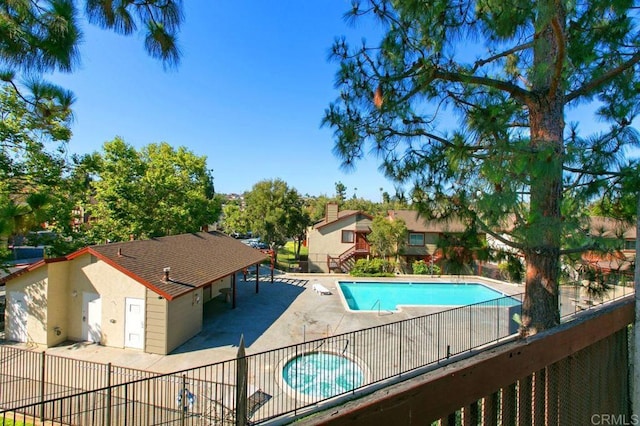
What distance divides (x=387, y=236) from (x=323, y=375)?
16.8 meters

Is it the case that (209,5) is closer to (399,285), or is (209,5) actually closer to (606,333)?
(606,333)

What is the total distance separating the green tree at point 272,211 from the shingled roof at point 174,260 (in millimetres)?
8740

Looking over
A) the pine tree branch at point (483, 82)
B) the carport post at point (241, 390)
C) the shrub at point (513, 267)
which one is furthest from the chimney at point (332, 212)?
the pine tree branch at point (483, 82)

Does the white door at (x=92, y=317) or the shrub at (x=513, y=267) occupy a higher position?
the shrub at (x=513, y=267)

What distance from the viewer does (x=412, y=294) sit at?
19922 millimetres

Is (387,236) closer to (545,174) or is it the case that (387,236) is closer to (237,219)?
(237,219)

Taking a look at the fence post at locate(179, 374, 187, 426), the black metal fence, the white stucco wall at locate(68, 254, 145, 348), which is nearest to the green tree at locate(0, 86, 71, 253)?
the white stucco wall at locate(68, 254, 145, 348)

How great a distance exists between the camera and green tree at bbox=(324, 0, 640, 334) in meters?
3.44

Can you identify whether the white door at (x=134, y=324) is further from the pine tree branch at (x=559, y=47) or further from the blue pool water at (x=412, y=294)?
the pine tree branch at (x=559, y=47)

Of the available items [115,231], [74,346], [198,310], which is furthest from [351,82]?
[115,231]

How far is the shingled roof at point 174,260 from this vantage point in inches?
424

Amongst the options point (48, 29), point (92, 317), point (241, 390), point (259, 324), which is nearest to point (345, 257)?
point (259, 324)

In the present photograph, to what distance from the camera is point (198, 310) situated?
12172 millimetres
